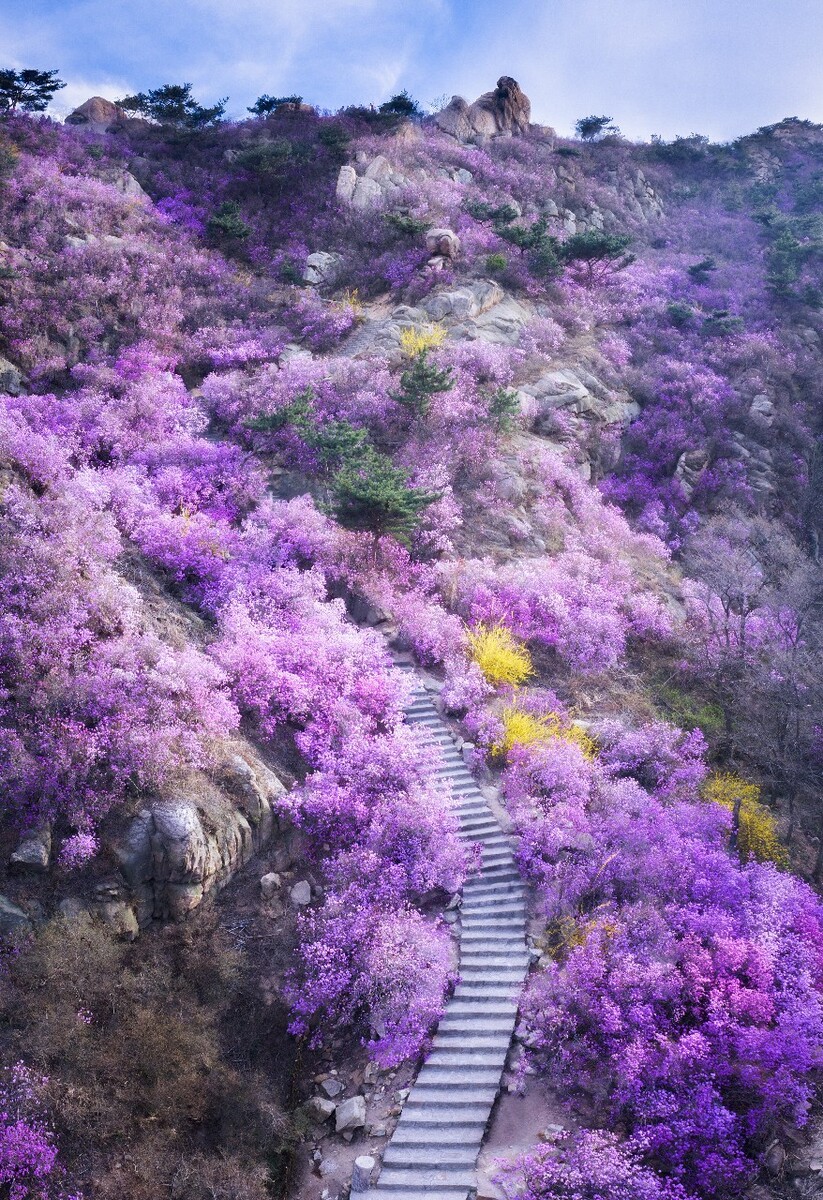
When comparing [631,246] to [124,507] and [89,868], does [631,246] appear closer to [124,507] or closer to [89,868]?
[124,507]

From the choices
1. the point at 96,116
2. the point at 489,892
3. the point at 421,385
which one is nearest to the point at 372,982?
the point at 489,892

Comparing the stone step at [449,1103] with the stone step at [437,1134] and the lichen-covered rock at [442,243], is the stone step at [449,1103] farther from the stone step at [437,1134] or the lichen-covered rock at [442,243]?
the lichen-covered rock at [442,243]

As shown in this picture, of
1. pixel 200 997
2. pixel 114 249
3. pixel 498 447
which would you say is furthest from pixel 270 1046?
pixel 114 249

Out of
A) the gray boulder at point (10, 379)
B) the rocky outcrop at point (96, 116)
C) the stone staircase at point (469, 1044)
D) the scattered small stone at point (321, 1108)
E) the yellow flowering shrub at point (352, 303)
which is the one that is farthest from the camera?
the rocky outcrop at point (96, 116)

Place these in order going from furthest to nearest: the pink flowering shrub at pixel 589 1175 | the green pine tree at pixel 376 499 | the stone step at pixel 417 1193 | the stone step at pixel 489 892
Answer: the green pine tree at pixel 376 499 < the stone step at pixel 489 892 < the stone step at pixel 417 1193 < the pink flowering shrub at pixel 589 1175

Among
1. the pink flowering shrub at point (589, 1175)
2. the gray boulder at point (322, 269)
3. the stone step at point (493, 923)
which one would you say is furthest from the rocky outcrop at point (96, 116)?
the pink flowering shrub at point (589, 1175)

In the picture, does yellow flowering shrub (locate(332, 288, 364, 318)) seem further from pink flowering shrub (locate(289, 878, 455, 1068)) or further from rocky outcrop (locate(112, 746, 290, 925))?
pink flowering shrub (locate(289, 878, 455, 1068))

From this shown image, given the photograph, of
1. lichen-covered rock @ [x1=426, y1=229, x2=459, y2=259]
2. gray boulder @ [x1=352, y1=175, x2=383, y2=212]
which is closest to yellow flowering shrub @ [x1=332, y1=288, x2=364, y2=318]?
lichen-covered rock @ [x1=426, y1=229, x2=459, y2=259]

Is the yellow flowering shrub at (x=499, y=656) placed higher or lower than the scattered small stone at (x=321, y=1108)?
higher

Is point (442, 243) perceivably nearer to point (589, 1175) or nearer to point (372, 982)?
point (372, 982)
